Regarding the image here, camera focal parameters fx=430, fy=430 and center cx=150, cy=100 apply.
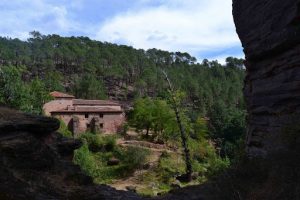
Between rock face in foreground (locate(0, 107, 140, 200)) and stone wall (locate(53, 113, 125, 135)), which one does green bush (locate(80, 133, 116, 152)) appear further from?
rock face in foreground (locate(0, 107, 140, 200))

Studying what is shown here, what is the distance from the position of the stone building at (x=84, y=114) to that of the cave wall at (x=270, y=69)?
172 feet

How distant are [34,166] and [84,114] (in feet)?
191

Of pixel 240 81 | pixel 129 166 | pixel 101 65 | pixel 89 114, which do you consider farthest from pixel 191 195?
pixel 240 81

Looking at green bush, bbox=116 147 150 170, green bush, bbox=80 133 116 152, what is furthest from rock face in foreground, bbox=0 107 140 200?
green bush, bbox=80 133 116 152

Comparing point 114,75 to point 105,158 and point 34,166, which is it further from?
point 34,166

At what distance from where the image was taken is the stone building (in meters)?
72.3

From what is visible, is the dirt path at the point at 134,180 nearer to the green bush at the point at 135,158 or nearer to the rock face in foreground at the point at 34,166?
the green bush at the point at 135,158

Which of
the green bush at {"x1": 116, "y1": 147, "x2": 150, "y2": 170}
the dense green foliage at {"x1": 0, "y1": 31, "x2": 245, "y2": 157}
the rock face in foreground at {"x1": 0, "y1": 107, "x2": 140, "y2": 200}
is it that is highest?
the dense green foliage at {"x1": 0, "y1": 31, "x2": 245, "y2": 157}

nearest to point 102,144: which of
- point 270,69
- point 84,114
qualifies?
point 84,114

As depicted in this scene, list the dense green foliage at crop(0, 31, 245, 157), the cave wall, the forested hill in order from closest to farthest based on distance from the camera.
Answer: the cave wall < the dense green foliage at crop(0, 31, 245, 157) < the forested hill

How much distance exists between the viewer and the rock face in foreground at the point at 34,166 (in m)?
14.7

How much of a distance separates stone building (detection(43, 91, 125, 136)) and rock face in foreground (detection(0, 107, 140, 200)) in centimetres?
5240

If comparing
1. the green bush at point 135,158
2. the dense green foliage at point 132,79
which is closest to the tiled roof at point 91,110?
the dense green foliage at point 132,79

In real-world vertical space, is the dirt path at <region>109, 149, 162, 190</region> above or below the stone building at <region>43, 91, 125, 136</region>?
below
